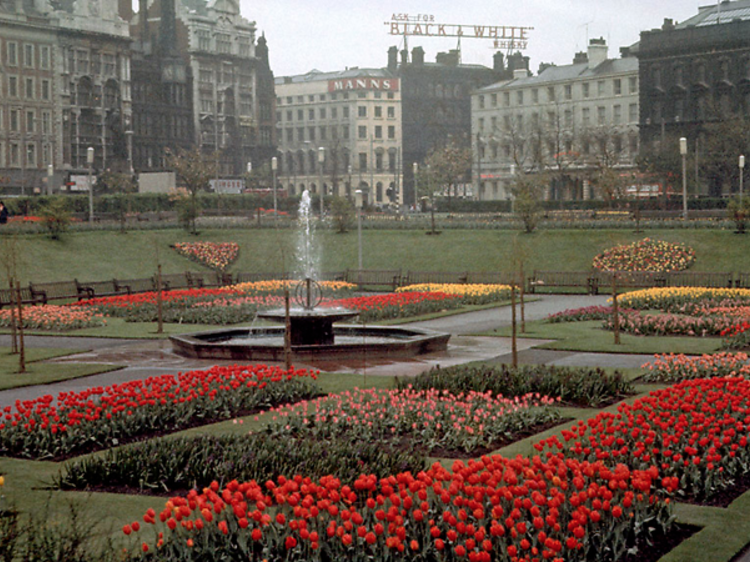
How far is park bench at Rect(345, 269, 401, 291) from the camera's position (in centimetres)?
4272

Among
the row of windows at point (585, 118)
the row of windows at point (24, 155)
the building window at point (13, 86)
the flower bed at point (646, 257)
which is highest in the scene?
the building window at point (13, 86)

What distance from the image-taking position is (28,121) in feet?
275

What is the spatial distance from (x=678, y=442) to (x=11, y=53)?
266 ft

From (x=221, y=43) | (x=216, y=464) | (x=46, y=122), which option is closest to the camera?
(x=216, y=464)

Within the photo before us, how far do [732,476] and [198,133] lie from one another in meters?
99.8

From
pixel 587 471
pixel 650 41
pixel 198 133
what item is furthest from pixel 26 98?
pixel 587 471

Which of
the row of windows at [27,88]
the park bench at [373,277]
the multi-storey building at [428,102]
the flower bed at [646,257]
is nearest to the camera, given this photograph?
the park bench at [373,277]

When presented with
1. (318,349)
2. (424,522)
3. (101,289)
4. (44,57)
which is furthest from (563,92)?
(424,522)

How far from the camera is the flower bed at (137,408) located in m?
12.7

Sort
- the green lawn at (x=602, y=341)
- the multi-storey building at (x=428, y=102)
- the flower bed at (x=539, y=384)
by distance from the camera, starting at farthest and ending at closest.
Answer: the multi-storey building at (x=428, y=102) < the green lawn at (x=602, y=341) < the flower bed at (x=539, y=384)

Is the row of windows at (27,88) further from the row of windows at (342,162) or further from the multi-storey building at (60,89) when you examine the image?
the row of windows at (342,162)

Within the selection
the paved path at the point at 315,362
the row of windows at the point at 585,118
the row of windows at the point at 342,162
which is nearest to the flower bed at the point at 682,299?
the paved path at the point at 315,362

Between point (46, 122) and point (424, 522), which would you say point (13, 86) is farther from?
point (424, 522)

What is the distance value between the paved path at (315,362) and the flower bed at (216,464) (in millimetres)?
5775
